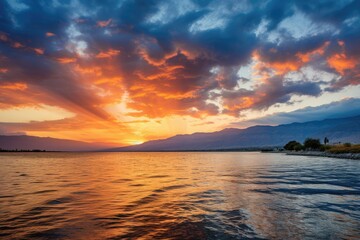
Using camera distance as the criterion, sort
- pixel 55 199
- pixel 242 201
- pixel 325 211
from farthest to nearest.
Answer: pixel 55 199 → pixel 242 201 → pixel 325 211

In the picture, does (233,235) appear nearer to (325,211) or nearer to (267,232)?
(267,232)

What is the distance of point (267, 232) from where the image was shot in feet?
→ 35.4

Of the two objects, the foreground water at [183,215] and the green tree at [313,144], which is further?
the green tree at [313,144]

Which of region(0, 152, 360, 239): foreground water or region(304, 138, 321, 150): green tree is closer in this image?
region(0, 152, 360, 239): foreground water

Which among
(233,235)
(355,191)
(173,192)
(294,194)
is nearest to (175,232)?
(233,235)

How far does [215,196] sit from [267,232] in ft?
29.7

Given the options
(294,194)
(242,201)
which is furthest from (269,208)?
(294,194)

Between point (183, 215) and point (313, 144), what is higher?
point (313, 144)

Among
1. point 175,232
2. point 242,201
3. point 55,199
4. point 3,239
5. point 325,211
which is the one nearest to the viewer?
point 3,239

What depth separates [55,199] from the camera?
19.1 meters

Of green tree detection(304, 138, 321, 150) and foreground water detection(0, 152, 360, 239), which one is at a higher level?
green tree detection(304, 138, 321, 150)

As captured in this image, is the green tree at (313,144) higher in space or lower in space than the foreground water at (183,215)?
higher

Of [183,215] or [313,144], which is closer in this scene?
[183,215]

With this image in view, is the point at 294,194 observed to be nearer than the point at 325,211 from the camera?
No
